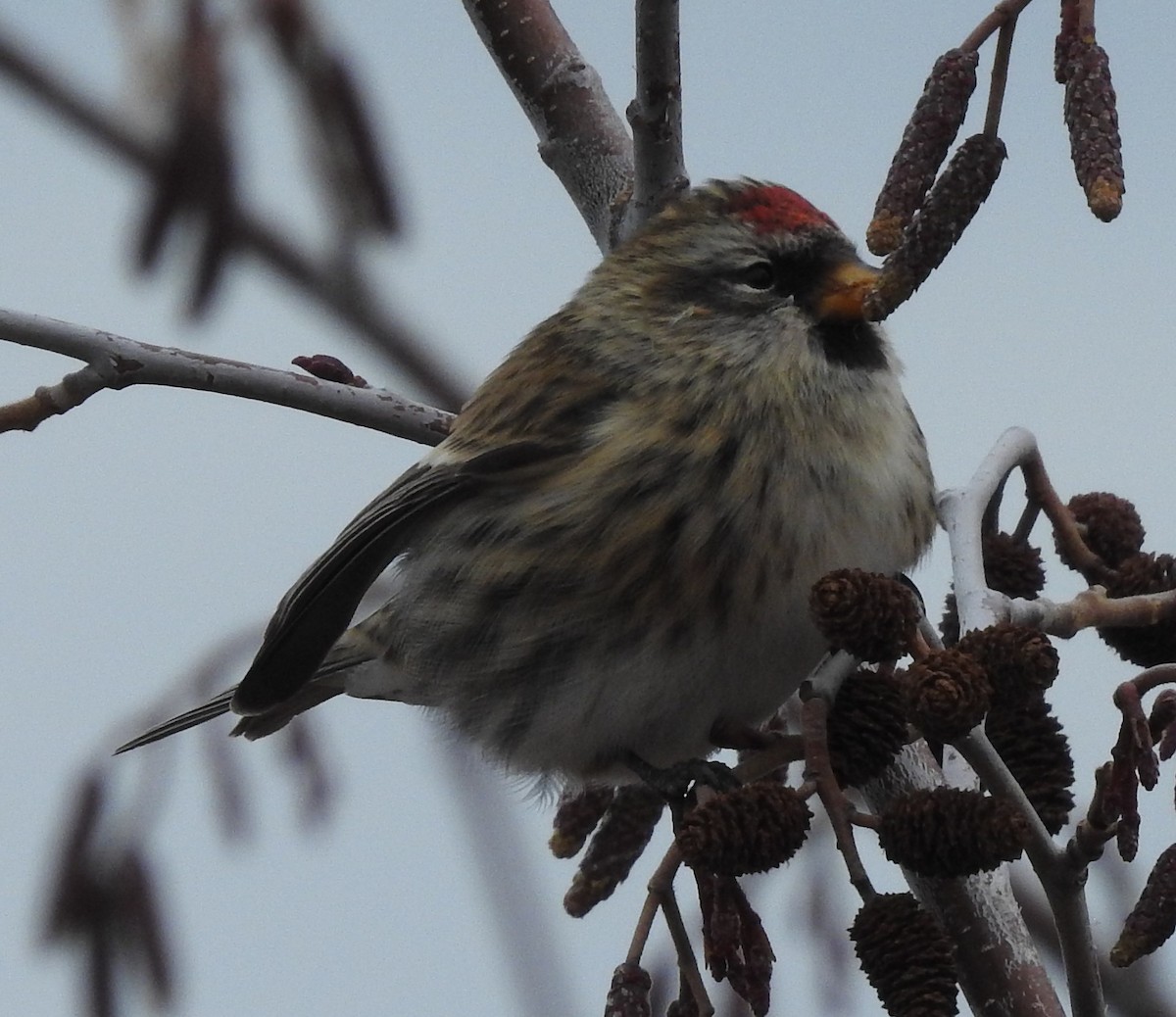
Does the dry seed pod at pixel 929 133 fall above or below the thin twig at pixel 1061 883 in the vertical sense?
above

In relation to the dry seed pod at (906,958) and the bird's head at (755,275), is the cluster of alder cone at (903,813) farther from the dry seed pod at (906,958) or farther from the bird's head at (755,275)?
the bird's head at (755,275)

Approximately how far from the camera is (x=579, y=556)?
194 centimetres

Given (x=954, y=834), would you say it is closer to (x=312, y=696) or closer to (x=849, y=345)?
(x=849, y=345)

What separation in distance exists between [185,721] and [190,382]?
0.68 meters

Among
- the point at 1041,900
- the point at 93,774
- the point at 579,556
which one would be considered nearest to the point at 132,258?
the point at 579,556

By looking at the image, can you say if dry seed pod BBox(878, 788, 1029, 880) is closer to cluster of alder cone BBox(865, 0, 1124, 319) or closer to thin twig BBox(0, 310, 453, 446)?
cluster of alder cone BBox(865, 0, 1124, 319)

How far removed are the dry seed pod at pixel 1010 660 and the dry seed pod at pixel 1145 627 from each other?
0.33 m

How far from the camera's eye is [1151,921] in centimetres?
124

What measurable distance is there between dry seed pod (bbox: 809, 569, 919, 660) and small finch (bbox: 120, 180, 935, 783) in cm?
58

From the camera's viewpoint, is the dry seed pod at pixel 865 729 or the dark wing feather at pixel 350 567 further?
the dark wing feather at pixel 350 567

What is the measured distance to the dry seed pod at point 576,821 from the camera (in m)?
1.96

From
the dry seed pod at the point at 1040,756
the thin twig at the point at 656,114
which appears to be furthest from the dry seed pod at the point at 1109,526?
the thin twig at the point at 656,114

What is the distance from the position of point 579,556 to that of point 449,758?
27cm

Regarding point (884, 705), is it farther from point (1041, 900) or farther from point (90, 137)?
point (90, 137)
